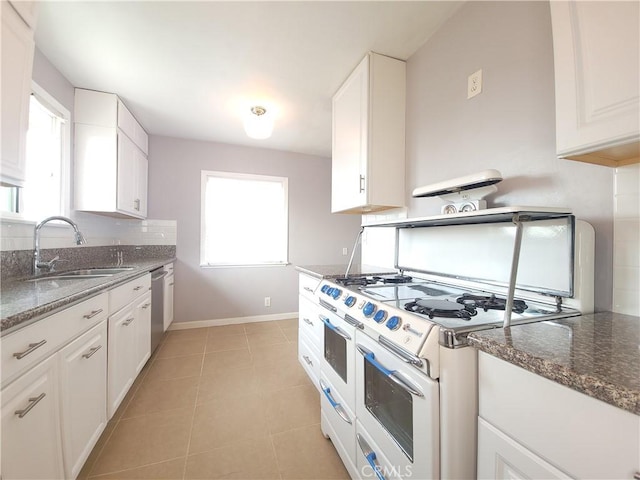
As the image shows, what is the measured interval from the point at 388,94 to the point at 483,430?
6.47ft

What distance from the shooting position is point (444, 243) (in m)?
1.50

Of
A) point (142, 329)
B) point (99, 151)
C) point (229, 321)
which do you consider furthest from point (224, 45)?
point (229, 321)

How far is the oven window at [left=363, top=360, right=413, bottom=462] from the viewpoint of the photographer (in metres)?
0.87

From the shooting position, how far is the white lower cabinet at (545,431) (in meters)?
0.46

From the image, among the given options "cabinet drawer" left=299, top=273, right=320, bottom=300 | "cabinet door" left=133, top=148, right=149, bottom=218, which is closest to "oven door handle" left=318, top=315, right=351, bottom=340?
"cabinet drawer" left=299, top=273, right=320, bottom=300

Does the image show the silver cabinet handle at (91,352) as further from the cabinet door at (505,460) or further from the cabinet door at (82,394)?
the cabinet door at (505,460)

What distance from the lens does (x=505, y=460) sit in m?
0.63

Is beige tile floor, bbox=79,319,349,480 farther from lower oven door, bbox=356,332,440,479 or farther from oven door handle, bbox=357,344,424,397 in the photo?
oven door handle, bbox=357,344,424,397

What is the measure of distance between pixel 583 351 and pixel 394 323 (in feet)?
1.52

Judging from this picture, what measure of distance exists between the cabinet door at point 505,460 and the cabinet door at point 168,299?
2984mm

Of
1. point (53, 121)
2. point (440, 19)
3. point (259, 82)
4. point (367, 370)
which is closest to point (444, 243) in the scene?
point (367, 370)

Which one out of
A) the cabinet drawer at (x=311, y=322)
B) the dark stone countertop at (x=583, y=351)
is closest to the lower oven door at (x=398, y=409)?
the dark stone countertop at (x=583, y=351)

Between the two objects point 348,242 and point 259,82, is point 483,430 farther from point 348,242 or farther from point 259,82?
point 348,242

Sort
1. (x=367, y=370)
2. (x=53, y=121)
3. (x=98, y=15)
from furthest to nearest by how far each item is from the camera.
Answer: (x=53, y=121) → (x=98, y=15) → (x=367, y=370)
